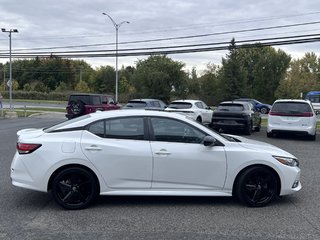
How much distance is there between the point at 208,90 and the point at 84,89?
115ft

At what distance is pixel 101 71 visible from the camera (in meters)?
102

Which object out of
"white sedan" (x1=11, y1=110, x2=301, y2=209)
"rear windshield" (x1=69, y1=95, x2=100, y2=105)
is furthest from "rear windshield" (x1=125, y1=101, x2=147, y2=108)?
"white sedan" (x1=11, y1=110, x2=301, y2=209)

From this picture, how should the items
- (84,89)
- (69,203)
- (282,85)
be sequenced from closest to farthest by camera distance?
1. (69,203)
2. (282,85)
3. (84,89)

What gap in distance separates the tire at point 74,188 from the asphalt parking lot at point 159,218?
136 millimetres

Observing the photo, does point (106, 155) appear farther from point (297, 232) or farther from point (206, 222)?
point (297, 232)

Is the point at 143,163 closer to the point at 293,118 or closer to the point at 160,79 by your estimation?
the point at 293,118

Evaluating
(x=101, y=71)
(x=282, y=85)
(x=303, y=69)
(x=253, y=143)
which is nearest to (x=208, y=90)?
(x=282, y=85)

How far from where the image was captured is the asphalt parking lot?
191 inches

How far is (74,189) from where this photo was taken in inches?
230

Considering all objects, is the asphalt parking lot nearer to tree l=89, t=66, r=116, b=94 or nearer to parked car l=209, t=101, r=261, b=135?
parked car l=209, t=101, r=261, b=135

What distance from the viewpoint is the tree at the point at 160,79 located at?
61.8 m

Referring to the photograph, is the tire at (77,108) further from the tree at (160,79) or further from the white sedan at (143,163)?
the tree at (160,79)

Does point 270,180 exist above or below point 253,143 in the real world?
below

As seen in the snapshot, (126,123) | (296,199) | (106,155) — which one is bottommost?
(296,199)
